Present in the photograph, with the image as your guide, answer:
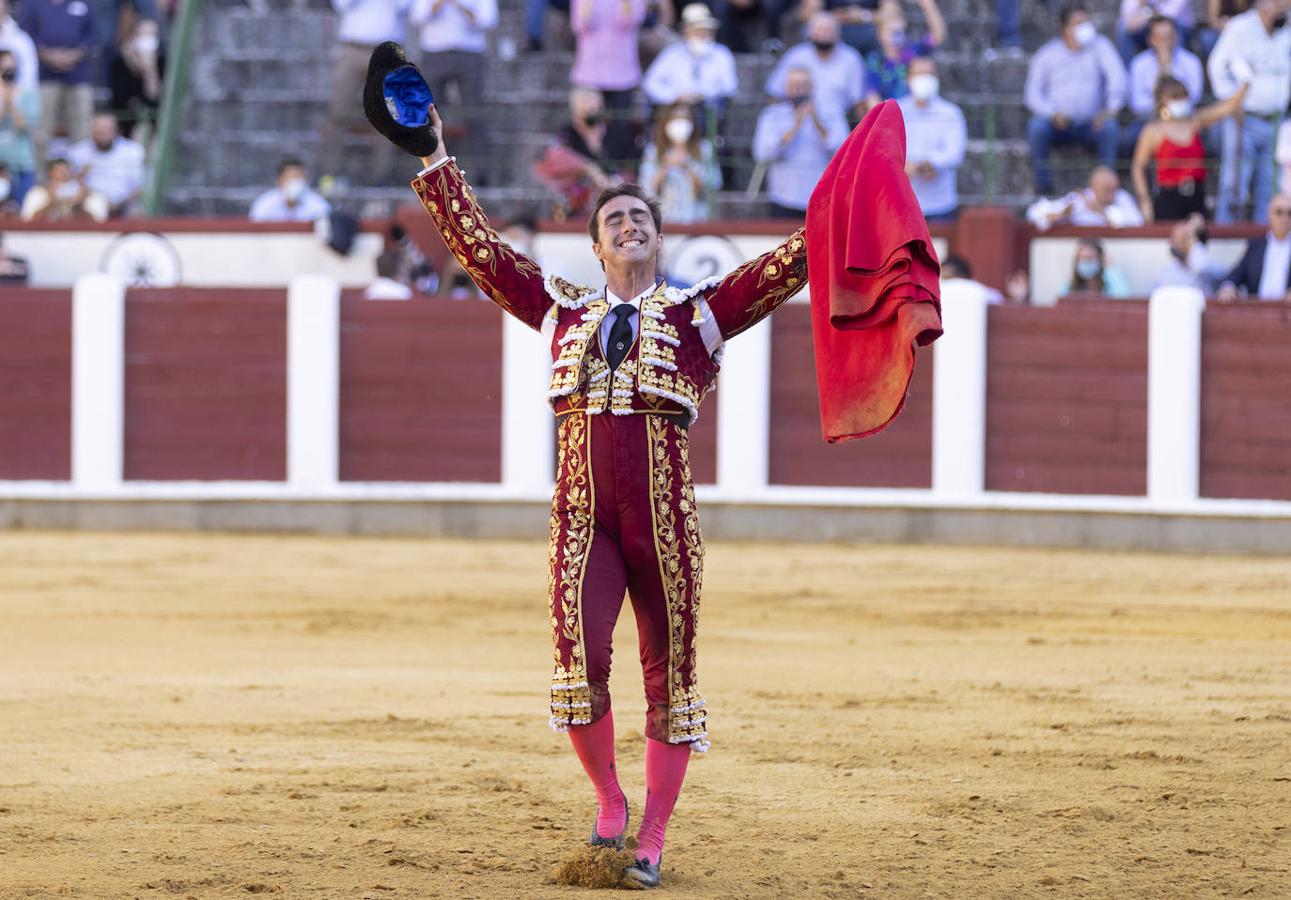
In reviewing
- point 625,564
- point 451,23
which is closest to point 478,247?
point 625,564

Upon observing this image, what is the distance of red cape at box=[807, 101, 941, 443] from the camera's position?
3824 millimetres

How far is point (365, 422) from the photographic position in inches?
432

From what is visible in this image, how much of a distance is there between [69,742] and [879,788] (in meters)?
1.95

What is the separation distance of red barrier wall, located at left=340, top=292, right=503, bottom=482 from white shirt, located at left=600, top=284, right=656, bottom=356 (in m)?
6.79

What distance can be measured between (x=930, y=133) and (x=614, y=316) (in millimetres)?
7139

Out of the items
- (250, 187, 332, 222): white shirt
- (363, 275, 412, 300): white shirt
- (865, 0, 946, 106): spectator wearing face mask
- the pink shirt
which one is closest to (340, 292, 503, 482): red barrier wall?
(363, 275, 412, 300): white shirt

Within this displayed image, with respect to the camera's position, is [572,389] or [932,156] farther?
[932,156]

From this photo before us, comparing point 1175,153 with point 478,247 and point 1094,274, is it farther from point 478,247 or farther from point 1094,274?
point 478,247

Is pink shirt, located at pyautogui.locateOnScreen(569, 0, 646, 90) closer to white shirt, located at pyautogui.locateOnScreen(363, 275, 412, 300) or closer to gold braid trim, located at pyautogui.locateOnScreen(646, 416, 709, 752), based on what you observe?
white shirt, located at pyautogui.locateOnScreen(363, 275, 412, 300)

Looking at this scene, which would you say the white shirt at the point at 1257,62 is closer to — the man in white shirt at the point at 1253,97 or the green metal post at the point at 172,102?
the man in white shirt at the point at 1253,97

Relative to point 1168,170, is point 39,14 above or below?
above

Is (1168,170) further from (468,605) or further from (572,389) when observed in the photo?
(572,389)

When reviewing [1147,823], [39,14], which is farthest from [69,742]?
[39,14]

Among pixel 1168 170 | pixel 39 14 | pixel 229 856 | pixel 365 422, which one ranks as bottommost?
pixel 229 856
